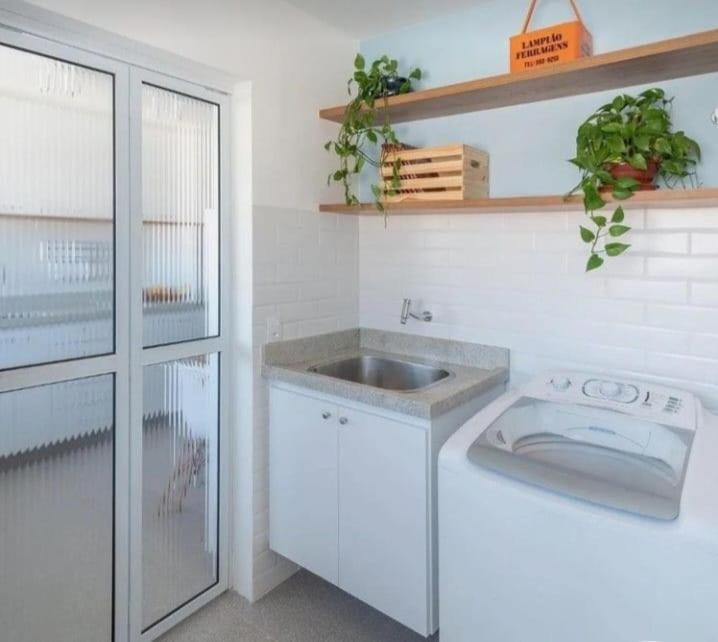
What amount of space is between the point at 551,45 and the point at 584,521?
5.04 feet

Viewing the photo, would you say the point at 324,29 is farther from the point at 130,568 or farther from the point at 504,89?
the point at 130,568

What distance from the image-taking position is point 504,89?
1909mm

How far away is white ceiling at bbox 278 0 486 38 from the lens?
2.16 meters

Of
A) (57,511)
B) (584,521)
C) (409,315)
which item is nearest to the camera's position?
(584,521)

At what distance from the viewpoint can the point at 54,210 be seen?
165cm

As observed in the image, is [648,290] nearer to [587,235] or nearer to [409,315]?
[587,235]

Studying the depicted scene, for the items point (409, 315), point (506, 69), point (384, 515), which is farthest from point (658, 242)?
point (384, 515)

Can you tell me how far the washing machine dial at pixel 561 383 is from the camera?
187 cm

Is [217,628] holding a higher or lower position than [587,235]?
lower

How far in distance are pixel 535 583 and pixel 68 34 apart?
2.05m

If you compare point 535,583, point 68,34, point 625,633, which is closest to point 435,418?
point 535,583

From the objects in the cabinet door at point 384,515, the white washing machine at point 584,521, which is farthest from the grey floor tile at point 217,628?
the white washing machine at point 584,521

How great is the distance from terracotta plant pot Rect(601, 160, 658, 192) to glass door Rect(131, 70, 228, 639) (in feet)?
4.64

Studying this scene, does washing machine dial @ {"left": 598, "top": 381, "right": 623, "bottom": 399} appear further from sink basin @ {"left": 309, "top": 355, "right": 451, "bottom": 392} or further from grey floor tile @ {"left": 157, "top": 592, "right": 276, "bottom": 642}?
grey floor tile @ {"left": 157, "top": 592, "right": 276, "bottom": 642}
